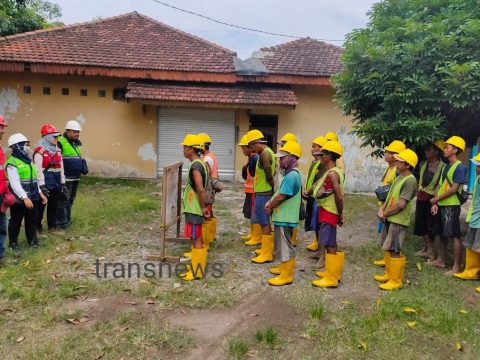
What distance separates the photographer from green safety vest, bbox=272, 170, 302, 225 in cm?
495

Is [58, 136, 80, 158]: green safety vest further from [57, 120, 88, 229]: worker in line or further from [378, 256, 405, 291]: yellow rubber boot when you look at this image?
[378, 256, 405, 291]: yellow rubber boot

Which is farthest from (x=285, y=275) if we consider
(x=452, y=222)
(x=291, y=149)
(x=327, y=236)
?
(x=452, y=222)

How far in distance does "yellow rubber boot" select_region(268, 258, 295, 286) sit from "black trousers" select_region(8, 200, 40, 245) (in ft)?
11.6

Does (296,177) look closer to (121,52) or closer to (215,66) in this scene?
(215,66)

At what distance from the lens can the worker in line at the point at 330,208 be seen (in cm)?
494

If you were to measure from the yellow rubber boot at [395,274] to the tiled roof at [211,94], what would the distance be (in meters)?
7.78

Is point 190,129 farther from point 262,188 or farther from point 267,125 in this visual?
point 262,188

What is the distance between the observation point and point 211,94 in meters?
12.3

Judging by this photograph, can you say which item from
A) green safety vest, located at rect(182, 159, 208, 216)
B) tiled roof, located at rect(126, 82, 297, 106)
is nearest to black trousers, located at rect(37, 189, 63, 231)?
green safety vest, located at rect(182, 159, 208, 216)

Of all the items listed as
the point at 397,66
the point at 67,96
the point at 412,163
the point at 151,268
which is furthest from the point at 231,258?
the point at 67,96

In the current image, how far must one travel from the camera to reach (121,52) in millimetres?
12906

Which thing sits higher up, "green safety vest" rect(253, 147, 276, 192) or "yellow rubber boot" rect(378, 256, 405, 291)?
"green safety vest" rect(253, 147, 276, 192)

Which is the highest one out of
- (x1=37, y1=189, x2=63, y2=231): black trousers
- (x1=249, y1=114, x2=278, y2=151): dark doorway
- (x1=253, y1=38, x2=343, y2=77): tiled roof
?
(x1=253, y1=38, x2=343, y2=77): tiled roof

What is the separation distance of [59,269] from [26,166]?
4.98 ft
